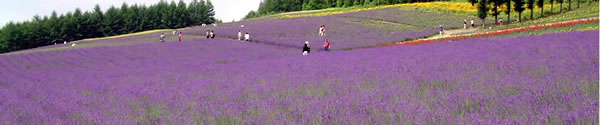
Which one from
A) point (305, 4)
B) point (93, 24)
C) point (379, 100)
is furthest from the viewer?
point (305, 4)

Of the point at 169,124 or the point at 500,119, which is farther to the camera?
the point at 169,124

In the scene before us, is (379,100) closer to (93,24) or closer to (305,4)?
(93,24)

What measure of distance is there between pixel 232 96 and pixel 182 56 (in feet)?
68.9

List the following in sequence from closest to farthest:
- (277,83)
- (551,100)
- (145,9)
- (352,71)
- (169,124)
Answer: (551,100) → (169,124) → (277,83) → (352,71) → (145,9)

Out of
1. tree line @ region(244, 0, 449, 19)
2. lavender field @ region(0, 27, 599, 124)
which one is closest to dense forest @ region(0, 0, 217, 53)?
tree line @ region(244, 0, 449, 19)

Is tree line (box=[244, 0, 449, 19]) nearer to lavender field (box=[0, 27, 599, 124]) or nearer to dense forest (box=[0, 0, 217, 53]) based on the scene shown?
dense forest (box=[0, 0, 217, 53])

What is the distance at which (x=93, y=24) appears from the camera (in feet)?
278

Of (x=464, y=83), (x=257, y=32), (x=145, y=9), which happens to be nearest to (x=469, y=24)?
(x=257, y=32)

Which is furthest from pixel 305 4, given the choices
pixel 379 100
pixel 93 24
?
pixel 379 100

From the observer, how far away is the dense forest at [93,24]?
81.6 m

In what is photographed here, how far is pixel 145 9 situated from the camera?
300 ft

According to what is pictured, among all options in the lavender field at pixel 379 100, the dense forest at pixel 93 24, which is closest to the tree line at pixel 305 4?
the dense forest at pixel 93 24

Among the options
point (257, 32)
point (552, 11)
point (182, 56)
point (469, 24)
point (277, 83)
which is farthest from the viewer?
point (552, 11)

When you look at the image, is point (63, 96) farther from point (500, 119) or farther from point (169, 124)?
point (500, 119)
